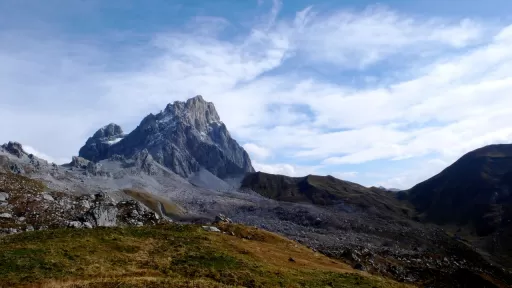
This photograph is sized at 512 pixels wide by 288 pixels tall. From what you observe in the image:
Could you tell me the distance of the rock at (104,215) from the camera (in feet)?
213

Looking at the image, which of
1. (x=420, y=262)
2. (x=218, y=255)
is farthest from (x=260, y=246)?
(x=420, y=262)

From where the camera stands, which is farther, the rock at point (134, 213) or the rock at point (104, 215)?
the rock at point (134, 213)

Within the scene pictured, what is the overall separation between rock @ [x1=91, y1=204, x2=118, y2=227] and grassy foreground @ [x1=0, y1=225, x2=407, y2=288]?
43.6 ft

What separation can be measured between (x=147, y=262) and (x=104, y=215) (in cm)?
2907

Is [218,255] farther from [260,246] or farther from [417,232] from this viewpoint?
[417,232]

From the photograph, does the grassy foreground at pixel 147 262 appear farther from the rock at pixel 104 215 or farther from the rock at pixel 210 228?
the rock at pixel 104 215

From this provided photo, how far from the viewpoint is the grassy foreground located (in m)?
33.8

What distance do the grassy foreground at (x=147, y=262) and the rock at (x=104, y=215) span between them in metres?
13.3

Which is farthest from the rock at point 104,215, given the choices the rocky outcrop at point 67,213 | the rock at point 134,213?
the rock at point 134,213

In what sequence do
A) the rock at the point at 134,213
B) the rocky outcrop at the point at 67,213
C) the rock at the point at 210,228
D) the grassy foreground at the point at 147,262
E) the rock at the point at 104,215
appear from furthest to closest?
the rock at the point at 134,213 < the rocky outcrop at the point at 67,213 < the rock at the point at 104,215 < the rock at the point at 210,228 < the grassy foreground at the point at 147,262

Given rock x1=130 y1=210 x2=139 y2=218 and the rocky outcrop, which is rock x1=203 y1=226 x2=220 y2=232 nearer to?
the rocky outcrop

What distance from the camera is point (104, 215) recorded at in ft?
218

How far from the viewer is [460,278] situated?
9138 cm

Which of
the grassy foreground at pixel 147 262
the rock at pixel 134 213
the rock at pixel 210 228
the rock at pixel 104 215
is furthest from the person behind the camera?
the rock at pixel 134 213
